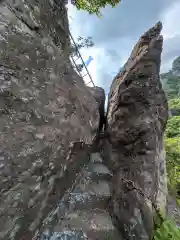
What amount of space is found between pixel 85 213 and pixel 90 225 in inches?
7.4

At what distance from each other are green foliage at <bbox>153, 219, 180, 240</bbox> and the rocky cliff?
138mm

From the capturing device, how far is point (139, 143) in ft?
10.1

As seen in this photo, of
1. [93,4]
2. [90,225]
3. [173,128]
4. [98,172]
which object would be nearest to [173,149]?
[98,172]

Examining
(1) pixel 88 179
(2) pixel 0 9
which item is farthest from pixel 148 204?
(2) pixel 0 9

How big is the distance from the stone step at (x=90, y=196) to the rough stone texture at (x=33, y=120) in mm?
173

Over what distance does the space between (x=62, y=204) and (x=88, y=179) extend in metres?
0.57

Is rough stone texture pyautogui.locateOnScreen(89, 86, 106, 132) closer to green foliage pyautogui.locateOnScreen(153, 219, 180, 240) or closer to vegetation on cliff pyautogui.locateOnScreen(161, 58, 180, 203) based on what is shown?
vegetation on cliff pyautogui.locateOnScreen(161, 58, 180, 203)

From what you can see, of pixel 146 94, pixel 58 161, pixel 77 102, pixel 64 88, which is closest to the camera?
pixel 58 161

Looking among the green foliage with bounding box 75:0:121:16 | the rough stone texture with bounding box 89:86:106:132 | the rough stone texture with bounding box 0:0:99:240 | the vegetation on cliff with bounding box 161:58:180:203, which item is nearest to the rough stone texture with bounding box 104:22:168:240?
the rough stone texture with bounding box 89:86:106:132

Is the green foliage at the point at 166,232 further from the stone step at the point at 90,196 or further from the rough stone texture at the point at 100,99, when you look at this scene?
the rough stone texture at the point at 100,99

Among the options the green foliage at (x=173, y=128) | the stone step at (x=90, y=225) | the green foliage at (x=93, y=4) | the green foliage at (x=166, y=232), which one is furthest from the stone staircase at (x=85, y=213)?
the green foliage at (x=173, y=128)

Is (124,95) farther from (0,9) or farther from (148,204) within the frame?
(0,9)

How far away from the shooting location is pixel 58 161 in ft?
8.07

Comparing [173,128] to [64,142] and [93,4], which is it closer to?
[93,4]
